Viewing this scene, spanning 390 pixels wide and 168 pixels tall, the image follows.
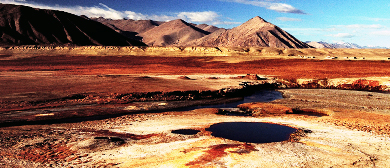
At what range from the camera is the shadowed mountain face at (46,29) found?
4215 inches

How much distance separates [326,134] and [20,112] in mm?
16486

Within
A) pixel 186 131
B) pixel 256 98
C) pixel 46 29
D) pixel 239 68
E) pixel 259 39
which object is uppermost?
pixel 259 39

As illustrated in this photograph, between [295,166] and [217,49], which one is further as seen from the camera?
[217,49]

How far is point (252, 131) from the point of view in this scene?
1359 cm

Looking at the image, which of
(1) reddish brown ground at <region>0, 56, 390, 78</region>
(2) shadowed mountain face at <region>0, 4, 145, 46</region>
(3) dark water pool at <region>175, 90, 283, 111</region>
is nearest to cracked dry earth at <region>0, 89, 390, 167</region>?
(3) dark water pool at <region>175, 90, 283, 111</region>

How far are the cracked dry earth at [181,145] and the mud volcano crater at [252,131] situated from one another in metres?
0.58

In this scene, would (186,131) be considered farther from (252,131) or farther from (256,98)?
(256,98)

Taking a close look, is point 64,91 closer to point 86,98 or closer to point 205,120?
point 86,98

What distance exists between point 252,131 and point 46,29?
410ft

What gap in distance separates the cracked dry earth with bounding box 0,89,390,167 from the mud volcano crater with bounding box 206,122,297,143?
1.91 feet

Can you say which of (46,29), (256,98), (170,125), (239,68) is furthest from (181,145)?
(46,29)

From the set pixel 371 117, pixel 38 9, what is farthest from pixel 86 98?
pixel 38 9

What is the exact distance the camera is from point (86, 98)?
2072 centimetres

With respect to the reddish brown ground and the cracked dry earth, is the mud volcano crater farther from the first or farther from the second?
the reddish brown ground
